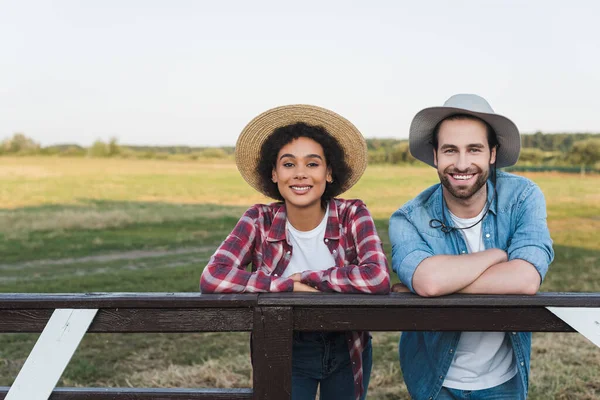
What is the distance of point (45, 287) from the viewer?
37.4ft

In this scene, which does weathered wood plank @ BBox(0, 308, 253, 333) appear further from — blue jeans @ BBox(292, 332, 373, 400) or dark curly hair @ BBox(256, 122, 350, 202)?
dark curly hair @ BBox(256, 122, 350, 202)

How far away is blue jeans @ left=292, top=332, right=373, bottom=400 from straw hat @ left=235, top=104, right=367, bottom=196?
0.75m

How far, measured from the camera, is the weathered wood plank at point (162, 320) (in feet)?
6.89

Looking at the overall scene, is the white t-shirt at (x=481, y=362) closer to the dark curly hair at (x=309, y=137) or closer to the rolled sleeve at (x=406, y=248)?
the rolled sleeve at (x=406, y=248)

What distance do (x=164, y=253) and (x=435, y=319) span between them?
14.5 meters

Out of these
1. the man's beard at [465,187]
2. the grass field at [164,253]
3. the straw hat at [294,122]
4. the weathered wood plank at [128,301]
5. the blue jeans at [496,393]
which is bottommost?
the grass field at [164,253]

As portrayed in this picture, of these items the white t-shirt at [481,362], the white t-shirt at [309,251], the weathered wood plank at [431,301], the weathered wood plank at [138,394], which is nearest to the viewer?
the weathered wood plank at [431,301]

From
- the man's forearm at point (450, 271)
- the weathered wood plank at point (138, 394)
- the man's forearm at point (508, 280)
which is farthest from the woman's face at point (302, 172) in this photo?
the weathered wood plank at point (138, 394)

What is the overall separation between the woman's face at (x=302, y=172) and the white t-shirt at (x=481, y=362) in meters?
0.81

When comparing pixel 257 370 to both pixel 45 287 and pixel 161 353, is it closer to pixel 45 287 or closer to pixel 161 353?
pixel 161 353

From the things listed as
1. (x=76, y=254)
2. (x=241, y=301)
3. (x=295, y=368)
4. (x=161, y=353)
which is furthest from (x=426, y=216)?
(x=76, y=254)

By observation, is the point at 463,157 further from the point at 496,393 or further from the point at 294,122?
the point at 496,393

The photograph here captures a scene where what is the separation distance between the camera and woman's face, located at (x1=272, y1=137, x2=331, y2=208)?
2787mm

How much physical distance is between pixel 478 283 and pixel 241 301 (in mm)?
851
